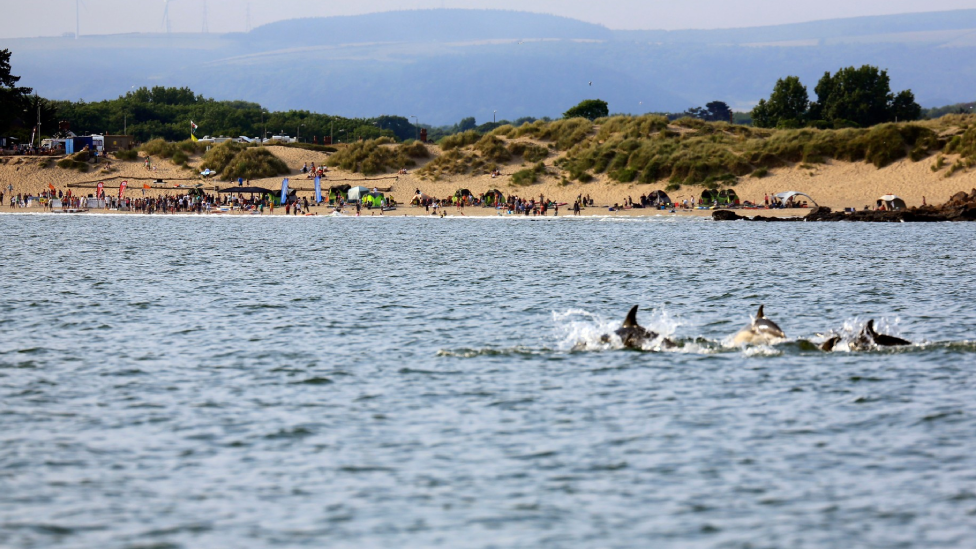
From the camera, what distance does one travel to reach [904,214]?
208 feet

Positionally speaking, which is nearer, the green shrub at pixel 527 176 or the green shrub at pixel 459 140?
the green shrub at pixel 527 176

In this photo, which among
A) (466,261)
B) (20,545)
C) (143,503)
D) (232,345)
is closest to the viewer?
(20,545)

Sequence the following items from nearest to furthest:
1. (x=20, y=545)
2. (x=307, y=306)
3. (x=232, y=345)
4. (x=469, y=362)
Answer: (x=20, y=545) < (x=469, y=362) < (x=232, y=345) < (x=307, y=306)

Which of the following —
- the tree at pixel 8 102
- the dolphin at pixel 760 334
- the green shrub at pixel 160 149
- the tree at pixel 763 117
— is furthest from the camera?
the tree at pixel 763 117


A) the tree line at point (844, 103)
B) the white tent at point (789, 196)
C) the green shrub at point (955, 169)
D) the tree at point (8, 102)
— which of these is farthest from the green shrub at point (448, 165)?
the tree at point (8, 102)

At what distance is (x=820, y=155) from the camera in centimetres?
7775

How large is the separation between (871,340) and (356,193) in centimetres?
6571

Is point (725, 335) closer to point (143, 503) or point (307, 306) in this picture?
point (307, 306)

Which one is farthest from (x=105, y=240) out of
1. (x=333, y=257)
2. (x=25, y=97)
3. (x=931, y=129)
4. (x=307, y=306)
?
(x=25, y=97)

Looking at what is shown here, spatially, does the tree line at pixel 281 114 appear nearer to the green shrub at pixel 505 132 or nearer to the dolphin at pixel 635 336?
the green shrub at pixel 505 132

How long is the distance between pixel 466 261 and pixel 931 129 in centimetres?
5298

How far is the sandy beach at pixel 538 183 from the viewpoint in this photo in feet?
233

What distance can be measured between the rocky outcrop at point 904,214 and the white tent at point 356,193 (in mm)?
28570

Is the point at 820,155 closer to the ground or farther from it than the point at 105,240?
farther from it
